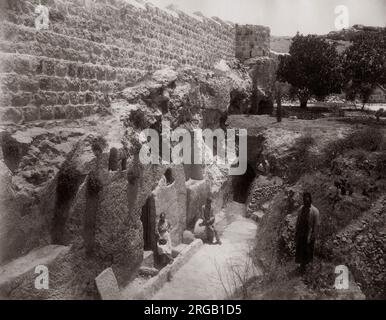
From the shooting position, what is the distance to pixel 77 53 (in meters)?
8.23

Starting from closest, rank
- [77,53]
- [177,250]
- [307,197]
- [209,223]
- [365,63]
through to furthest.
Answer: [307,197] → [77,53] → [177,250] → [209,223] → [365,63]

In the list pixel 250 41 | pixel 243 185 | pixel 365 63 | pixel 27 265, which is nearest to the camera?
pixel 27 265

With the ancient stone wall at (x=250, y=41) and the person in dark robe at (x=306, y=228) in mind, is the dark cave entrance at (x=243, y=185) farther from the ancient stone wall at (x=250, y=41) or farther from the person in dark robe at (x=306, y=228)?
the person in dark robe at (x=306, y=228)

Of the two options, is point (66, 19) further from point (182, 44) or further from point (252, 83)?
point (252, 83)

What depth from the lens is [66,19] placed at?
25.7ft

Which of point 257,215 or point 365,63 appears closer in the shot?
point 257,215

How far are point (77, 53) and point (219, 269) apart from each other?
18.4ft

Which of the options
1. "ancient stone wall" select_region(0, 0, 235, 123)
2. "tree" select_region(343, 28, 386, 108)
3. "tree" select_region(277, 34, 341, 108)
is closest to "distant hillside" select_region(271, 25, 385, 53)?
"tree" select_region(277, 34, 341, 108)

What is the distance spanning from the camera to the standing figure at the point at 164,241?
9484 millimetres

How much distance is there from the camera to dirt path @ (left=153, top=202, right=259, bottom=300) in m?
8.39

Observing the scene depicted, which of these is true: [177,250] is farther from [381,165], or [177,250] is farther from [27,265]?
[381,165]

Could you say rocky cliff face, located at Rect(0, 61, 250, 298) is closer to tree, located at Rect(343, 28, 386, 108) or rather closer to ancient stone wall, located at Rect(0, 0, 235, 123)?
ancient stone wall, located at Rect(0, 0, 235, 123)

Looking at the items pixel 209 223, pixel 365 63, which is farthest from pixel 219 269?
pixel 365 63

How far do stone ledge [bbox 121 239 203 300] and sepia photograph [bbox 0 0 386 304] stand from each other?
0.14 ft
